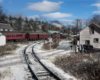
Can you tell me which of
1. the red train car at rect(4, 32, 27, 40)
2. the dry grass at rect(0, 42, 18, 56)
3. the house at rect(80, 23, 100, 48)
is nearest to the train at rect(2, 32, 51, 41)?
the red train car at rect(4, 32, 27, 40)

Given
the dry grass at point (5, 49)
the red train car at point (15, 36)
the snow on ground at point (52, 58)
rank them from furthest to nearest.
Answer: the red train car at point (15, 36) < the dry grass at point (5, 49) < the snow on ground at point (52, 58)

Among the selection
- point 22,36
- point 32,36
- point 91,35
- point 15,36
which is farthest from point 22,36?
point 91,35

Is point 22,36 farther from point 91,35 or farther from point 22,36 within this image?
point 91,35

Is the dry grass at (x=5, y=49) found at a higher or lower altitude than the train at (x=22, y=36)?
lower

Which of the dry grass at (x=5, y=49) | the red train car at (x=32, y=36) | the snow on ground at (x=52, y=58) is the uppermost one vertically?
the red train car at (x=32, y=36)

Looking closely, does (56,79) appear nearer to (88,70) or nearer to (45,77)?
(45,77)

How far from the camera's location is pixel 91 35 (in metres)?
17.4

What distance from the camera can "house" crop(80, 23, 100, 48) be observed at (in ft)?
55.5

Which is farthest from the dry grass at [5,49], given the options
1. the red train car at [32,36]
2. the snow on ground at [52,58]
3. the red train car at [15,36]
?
the red train car at [32,36]

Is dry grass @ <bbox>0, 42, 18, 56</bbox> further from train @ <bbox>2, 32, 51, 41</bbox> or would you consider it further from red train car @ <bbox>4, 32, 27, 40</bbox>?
train @ <bbox>2, 32, 51, 41</bbox>

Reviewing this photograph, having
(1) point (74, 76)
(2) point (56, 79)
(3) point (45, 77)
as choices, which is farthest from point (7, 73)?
(1) point (74, 76)

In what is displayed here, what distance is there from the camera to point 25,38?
3472cm

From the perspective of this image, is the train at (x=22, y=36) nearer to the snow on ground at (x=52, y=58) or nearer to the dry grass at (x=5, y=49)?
the dry grass at (x=5, y=49)

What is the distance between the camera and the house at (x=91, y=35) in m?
16.9
